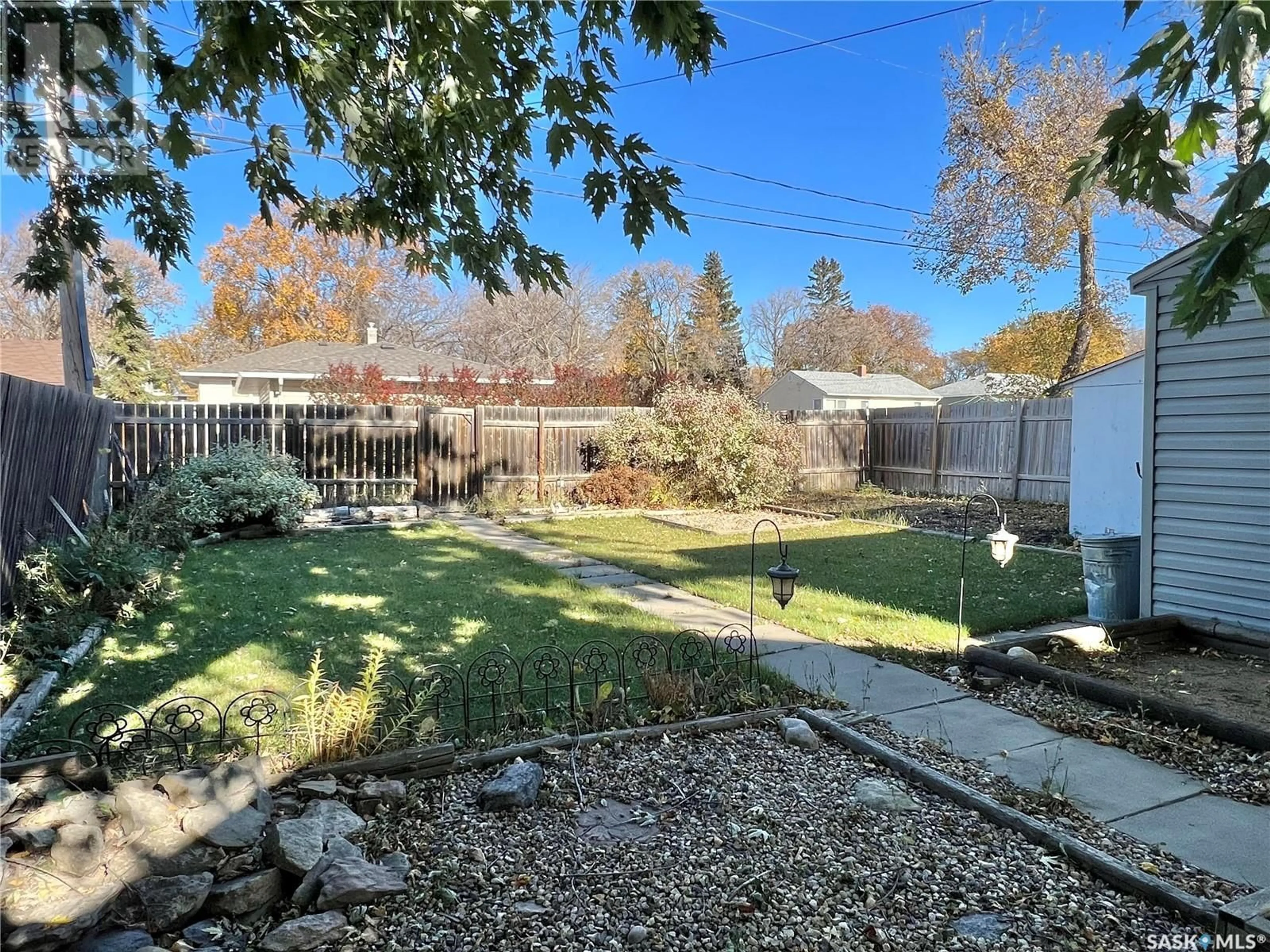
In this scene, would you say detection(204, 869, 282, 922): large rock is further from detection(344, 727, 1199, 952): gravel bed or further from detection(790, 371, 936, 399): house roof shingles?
detection(790, 371, 936, 399): house roof shingles

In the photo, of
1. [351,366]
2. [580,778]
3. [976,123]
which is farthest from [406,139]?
[976,123]

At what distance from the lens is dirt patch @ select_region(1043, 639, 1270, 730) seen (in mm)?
3914

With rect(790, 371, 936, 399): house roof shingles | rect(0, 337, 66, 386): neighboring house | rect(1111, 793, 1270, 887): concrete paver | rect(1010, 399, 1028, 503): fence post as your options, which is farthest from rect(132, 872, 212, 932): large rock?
rect(790, 371, 936, 399): house roof shingles

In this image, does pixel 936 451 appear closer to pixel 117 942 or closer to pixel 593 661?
pixel 593 661

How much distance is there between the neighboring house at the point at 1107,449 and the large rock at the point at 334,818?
8.88 metres

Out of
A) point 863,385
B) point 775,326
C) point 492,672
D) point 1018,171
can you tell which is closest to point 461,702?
point 492,672

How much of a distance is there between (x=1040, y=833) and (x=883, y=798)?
1.80ft

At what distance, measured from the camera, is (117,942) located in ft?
6.19

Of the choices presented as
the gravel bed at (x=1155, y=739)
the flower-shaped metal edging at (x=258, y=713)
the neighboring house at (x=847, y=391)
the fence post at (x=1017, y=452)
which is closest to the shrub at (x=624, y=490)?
the fence post at (x=1017, y=452)

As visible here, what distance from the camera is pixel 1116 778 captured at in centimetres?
312

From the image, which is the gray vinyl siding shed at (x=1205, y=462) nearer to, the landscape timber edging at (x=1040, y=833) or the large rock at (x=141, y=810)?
the landscape timber edging at (x=1040, y=833)

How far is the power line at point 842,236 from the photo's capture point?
1784 centimetres

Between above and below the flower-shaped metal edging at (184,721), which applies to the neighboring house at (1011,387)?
above

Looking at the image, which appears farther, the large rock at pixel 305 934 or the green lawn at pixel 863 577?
the green lawn at pixel 863 577
